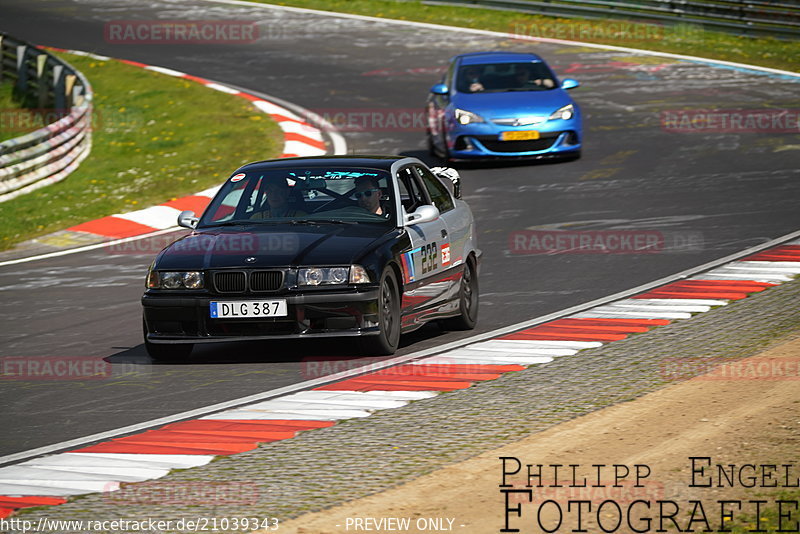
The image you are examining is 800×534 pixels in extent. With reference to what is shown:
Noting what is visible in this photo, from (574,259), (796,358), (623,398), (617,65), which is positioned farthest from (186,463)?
(617,65)

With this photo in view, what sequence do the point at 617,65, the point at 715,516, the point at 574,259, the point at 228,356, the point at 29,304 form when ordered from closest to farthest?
the point at 715,516
the point at 228,356
the point at 29,304
the point at 574,259
the point at 617,65

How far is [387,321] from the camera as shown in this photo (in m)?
10.3

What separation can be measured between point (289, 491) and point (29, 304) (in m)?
7.19

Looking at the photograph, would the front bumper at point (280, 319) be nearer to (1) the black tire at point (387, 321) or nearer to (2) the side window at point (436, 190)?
(1) the black tire at point (387, 321)

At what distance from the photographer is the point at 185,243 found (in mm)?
10594

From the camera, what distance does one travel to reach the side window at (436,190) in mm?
11750

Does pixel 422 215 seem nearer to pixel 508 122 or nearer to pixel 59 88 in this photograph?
pixel 508 122

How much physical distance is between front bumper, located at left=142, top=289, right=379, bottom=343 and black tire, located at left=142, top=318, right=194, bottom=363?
7.9 inches

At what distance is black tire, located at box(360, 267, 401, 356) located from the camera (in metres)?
10.1

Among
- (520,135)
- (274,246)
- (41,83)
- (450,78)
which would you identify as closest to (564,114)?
(520,135)

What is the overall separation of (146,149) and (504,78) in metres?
6.29

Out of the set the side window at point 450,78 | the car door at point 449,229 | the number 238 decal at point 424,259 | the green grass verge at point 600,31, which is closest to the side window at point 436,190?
the car door at point 449,229

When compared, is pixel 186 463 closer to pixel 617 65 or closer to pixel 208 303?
pixel 208 303

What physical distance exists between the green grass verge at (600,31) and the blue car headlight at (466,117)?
10959 millimetres
